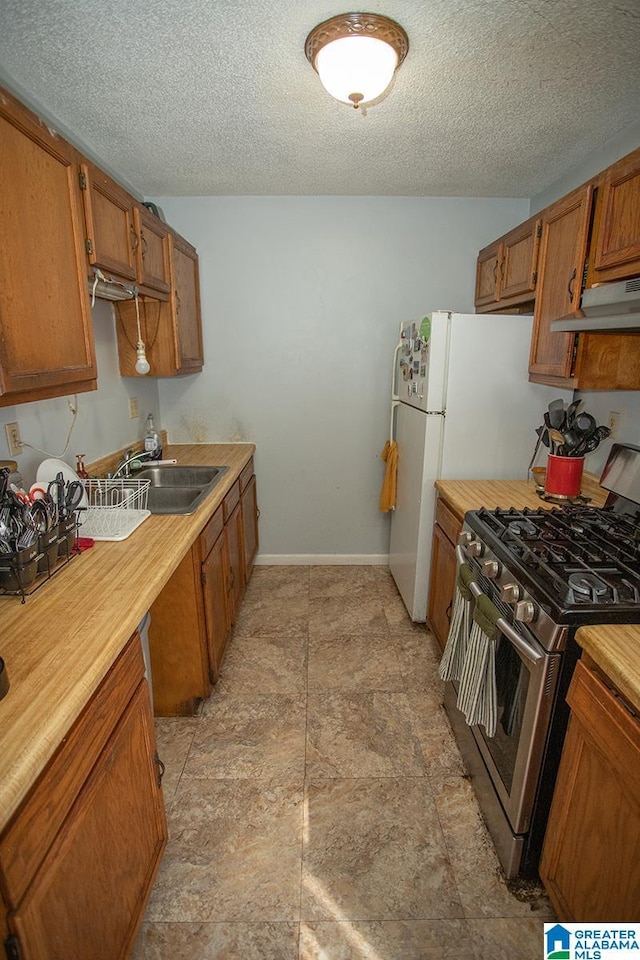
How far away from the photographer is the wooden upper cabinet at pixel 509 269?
6.99ft

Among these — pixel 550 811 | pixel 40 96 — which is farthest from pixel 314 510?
pixel 40 96

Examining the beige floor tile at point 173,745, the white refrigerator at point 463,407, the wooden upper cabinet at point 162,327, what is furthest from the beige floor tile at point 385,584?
the wooden upper cabinet at point 162,327

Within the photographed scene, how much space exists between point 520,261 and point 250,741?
2496 mm

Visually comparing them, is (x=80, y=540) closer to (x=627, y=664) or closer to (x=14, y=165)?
(x=14, y=165)

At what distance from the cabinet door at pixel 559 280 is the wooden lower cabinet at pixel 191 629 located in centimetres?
159

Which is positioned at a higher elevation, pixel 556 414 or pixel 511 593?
pixel 556 414

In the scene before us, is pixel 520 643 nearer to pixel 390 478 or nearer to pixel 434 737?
pixel 434 737

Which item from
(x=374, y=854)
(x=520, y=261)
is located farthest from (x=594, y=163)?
(x=374, y=854)

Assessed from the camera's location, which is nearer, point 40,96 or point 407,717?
point 40,96

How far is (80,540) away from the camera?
5.10ft

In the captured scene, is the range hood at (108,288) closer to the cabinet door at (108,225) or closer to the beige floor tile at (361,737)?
the cabinet door at (108,225)

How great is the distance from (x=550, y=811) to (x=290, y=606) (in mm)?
Answer: 1811

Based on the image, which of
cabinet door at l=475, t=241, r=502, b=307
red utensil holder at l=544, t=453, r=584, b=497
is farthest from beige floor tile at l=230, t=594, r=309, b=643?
cabinet door at l=475, t=241, r=502, b=307

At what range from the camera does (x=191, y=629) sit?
1.90 m
